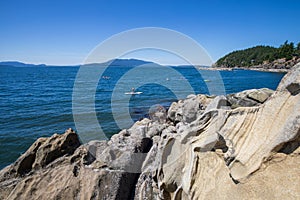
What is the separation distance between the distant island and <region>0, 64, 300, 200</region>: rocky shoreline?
98.4 metres

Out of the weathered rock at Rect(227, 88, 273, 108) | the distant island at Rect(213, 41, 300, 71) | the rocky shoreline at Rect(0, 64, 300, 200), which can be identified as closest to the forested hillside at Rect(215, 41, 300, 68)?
the distant island at Rect(213, 41, 300, 71)

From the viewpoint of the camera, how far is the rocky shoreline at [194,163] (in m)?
3.32

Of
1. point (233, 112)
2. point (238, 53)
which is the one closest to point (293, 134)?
point (233, 112)

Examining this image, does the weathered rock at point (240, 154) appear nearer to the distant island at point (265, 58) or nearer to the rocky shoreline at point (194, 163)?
the rocky shoreline at point (194, 163)

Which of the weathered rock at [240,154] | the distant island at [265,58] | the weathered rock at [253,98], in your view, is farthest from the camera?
the distant island at [265,58]

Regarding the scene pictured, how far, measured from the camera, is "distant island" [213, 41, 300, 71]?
10081 cm

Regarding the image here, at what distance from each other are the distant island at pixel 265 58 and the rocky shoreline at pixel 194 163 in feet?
323

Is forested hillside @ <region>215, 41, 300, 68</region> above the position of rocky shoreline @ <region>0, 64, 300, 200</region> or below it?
above

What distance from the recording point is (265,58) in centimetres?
13025

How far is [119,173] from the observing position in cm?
593

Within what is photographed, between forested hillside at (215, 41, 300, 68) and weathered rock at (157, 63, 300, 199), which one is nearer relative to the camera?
weathered rock at (157, 63, 300, 199)

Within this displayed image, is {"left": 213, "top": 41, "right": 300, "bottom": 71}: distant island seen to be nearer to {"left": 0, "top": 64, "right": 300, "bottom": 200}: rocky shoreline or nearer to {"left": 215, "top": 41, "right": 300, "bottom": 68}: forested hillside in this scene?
{"left": 215, "top": 41, "right": 300, "bottom": 68}: forested hillside

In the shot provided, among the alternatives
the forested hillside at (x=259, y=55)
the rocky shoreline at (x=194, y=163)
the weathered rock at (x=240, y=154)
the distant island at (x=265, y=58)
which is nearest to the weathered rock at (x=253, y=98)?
the rocky shoreline at (x=194, y=163)

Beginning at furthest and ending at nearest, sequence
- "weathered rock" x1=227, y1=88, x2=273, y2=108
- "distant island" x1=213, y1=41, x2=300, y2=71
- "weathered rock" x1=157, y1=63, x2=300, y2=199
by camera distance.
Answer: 1. "distant island" x1=213, y1=41, x2=300, y2=71
2. "weathered rock" x1=227, y1=88, x2=273, y2=108
3. "weathered rock" x1=157, y1=63, x2=300, y2=199
